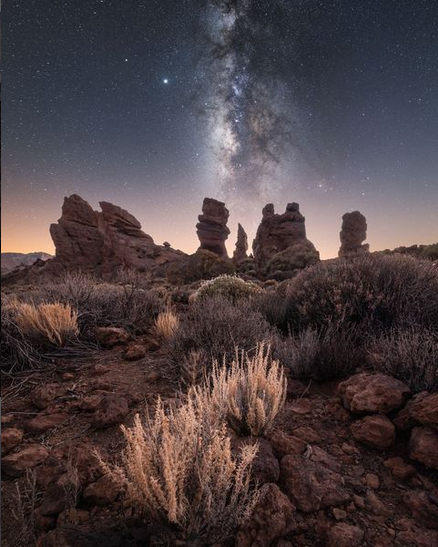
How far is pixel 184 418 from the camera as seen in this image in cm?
187

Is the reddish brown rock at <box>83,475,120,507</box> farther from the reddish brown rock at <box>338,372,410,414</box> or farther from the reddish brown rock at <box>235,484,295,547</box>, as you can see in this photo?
the reddish brown rock at <box>338,372,410,414</box>

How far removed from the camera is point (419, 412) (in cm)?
235

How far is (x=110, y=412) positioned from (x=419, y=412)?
8.16ft

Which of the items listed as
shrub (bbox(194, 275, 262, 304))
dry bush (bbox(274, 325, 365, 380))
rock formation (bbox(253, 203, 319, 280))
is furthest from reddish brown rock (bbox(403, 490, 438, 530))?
rock formation (bbox(253, 203, 319, 280))

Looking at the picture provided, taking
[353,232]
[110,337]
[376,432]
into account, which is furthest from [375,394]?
[353,232]

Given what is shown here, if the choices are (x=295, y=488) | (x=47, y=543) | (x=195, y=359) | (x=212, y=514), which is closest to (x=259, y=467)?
(x=295, y=488)

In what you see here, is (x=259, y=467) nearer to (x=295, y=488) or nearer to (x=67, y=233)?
(x=295, y=488)

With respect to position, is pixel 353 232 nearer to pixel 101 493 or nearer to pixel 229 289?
pixel 229 289

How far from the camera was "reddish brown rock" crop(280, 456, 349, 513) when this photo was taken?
6.23 feet

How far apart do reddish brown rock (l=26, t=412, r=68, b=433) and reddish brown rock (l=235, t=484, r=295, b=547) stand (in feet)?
6.60

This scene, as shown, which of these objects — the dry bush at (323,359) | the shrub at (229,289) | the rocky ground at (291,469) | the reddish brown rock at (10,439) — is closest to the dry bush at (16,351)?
the rocky ground at (291,469)

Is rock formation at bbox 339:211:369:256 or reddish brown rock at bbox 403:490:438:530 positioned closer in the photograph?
reddish brown rock at bbox 403:490:438:530

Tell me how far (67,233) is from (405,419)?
135ft

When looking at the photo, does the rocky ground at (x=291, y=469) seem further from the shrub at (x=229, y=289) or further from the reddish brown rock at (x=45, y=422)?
the shrub at (x=229, y=289)
